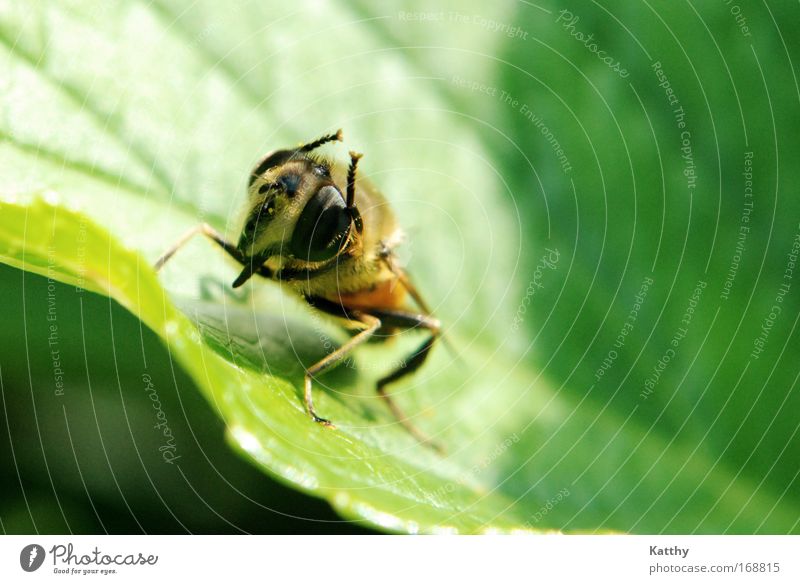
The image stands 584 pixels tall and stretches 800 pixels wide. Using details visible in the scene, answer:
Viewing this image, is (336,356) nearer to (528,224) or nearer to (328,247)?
(328,247)

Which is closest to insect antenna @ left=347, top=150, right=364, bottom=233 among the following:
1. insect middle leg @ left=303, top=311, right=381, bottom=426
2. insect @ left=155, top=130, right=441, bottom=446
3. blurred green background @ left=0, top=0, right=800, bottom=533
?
insect @ left=155, top=130, right=441, bottom=446

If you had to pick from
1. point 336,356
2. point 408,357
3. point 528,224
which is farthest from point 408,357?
point 528,224

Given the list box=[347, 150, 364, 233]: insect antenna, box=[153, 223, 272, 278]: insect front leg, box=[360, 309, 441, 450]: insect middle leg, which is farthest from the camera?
box=[360, 309, 441, 450]: insect middle leg

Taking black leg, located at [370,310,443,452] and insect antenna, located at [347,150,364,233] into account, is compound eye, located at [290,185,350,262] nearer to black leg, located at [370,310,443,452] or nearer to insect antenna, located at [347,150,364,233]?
insect antenna, located at [347,150,364,233]
